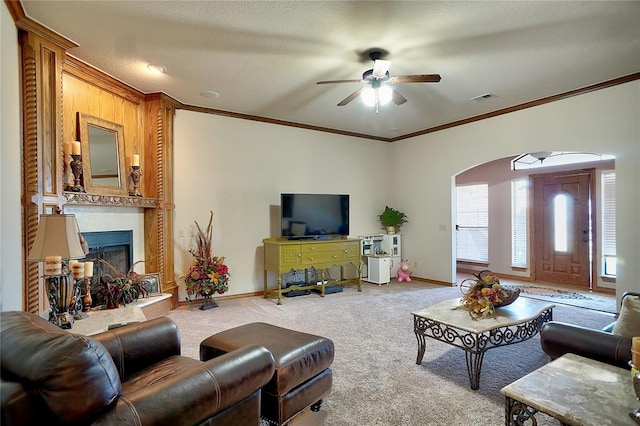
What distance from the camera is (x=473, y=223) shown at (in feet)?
24.5

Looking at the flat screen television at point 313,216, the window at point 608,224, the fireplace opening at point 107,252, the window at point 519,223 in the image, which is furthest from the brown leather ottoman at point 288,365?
the window at point 519,223

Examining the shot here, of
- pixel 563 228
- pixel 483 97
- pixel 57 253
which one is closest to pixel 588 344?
pixel 57 253

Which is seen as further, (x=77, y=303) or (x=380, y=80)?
(x=380, y=80)

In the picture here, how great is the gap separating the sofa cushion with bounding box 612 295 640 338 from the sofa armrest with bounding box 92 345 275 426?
205cm

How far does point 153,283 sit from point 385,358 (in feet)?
9.33

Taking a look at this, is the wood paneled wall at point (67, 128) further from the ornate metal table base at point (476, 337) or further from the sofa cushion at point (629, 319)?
the sofa cushion at point (629, 319)

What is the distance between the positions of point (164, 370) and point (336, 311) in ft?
9.38

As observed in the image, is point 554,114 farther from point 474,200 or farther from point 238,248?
point 238,248

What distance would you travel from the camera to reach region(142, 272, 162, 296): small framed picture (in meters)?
3.99

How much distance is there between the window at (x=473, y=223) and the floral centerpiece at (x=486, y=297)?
473 cm

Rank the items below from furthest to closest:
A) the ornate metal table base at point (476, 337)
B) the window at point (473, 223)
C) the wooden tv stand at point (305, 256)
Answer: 1. the window at point (473, 223)
2. the wooden tv stand at point (305, 256)
3. the ornate metal table base at point (476, 337)

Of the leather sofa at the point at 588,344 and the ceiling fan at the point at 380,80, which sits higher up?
the ceiling fan at the point at 380,80

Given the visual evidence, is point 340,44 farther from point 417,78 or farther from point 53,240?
point 53,240

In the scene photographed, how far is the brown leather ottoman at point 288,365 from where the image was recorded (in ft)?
5.98
